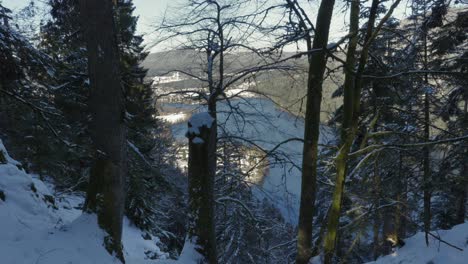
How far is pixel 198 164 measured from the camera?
20.9 feet

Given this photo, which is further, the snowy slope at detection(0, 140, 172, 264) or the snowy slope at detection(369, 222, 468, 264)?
the snowy slope at detection(369, 222, 468, 264)

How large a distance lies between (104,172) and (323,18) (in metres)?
4.05

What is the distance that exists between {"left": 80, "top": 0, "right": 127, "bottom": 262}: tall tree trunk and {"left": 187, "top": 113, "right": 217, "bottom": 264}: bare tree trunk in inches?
49.1

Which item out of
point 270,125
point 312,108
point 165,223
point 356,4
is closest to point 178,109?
point 270,125

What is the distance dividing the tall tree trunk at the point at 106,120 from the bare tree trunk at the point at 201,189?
1.25 meters

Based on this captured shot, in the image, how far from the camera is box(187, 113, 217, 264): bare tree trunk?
20.8 feet

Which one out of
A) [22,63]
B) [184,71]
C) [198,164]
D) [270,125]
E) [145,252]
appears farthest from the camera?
[145,252]

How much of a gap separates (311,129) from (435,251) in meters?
2.70

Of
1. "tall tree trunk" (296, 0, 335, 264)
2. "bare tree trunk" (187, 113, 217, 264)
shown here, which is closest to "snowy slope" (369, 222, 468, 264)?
"tall tree trunk" (296, 0, 335, 264)

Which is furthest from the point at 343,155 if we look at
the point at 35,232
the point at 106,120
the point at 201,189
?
the point at 35,232

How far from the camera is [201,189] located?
6.39m

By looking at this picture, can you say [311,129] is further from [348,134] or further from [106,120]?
[106,120]

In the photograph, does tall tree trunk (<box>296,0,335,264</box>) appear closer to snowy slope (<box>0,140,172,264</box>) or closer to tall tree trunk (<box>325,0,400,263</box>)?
tall tree trunk (<box>325,0,400,263</box>)

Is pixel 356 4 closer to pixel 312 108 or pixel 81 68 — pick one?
pixel 312 108
